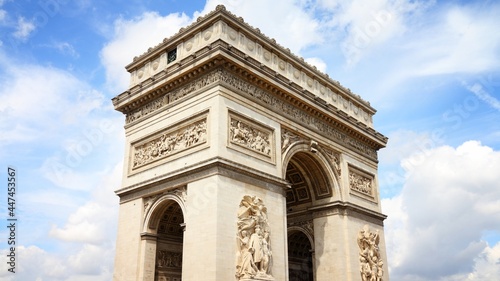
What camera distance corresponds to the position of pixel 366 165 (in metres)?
25.8

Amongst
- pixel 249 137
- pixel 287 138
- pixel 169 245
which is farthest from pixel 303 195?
pixel 169 245

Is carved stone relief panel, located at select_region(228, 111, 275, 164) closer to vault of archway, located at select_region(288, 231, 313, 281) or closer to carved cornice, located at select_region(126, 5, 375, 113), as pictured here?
carved cornice, located at select_region(126, 5, 375, 113)

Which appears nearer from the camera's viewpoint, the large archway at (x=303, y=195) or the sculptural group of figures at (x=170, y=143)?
the sculptural group of figures at (x=170, y=143)

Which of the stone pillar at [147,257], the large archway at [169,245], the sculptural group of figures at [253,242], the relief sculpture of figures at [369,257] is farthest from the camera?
the relief sculpture of figures at [369,257]

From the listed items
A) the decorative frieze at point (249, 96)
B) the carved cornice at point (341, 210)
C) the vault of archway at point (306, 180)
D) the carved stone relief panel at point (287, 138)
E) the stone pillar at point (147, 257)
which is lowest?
the stone pillar at point (147, 257)

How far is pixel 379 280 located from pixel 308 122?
26.6 ft

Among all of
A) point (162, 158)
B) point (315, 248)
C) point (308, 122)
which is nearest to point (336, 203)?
point (315, 248)

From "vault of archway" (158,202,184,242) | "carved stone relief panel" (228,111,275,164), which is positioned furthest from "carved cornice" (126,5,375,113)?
"vault of archway" (158,202,184,242)

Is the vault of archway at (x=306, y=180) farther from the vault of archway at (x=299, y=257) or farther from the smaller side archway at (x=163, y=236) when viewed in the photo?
the smaller side archway at (x=163, y=236)

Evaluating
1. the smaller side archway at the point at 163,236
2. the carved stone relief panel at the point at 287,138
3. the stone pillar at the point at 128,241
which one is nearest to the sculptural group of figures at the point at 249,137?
the carved stone relief panel at the point at 287,138

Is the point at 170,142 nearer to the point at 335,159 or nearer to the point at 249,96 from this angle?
the point at 249,96

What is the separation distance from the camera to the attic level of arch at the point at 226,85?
18.6 meters

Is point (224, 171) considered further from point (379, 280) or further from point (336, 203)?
point (379, 280)

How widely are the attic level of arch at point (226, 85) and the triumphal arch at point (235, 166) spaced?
0.05 meters
